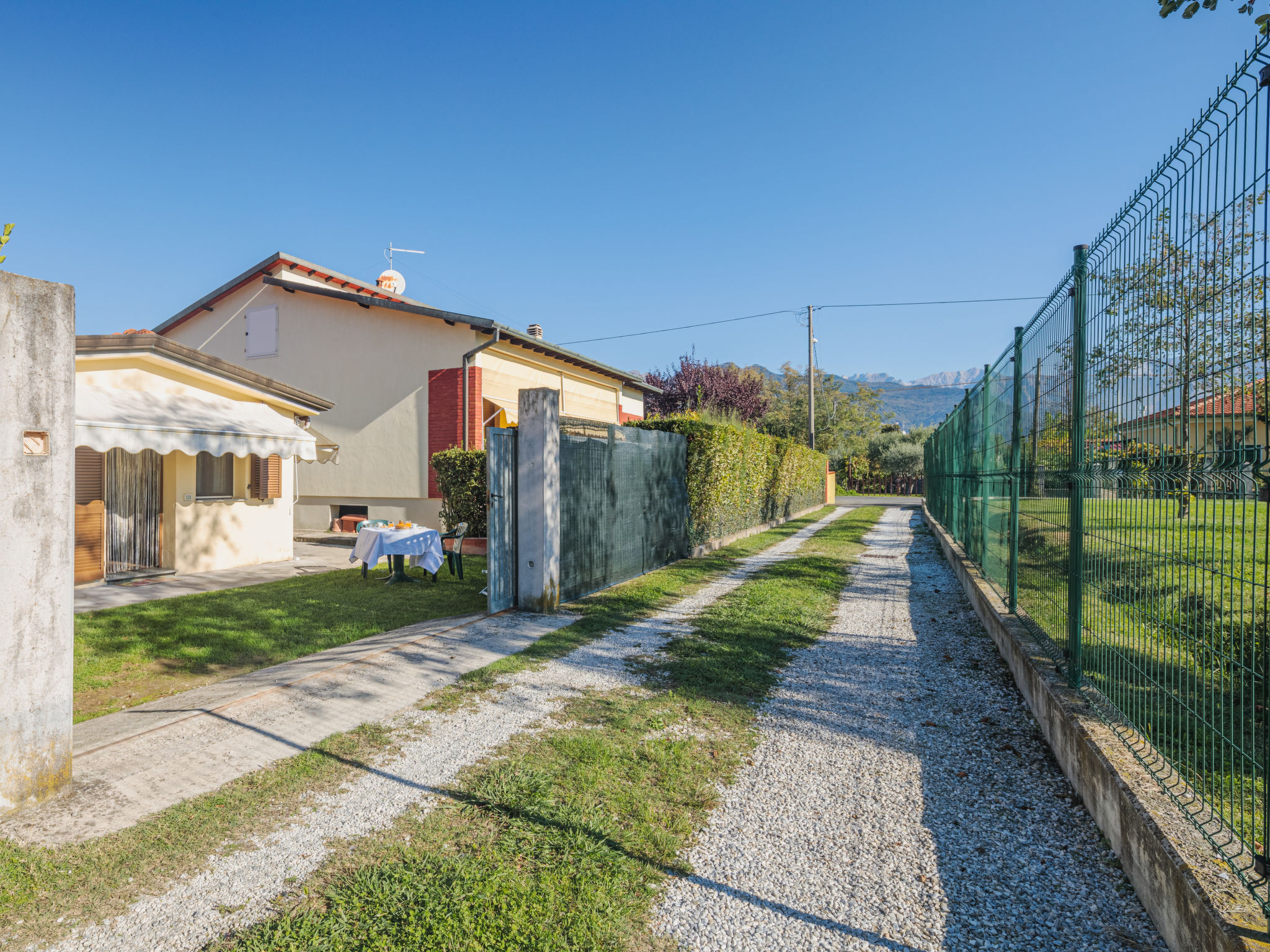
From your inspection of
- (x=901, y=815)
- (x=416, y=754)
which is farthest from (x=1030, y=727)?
(x=416, y=754)

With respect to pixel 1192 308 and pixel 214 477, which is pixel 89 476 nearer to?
pixel 214 477

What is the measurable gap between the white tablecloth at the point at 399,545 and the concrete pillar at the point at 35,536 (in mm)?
6118

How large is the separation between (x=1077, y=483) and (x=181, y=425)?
1011 cm

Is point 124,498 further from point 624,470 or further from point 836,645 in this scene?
point 836,645

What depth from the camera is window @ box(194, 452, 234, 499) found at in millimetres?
11398

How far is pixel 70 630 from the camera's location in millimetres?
3494

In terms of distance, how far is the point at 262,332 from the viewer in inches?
709

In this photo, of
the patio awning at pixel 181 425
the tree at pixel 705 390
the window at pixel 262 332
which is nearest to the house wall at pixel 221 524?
the patio awning at pixel 181 425

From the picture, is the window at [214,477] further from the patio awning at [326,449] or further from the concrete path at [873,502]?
the concrete path at [873,502]

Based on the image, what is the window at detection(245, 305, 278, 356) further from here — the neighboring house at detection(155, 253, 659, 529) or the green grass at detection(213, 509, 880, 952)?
the green grass at detection(213, 509, 880, 952)

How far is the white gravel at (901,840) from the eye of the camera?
2465 millimetres

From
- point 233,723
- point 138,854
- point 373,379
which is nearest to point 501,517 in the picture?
point 233,723

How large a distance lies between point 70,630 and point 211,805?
114 cm

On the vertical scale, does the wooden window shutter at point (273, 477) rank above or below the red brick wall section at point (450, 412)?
below
